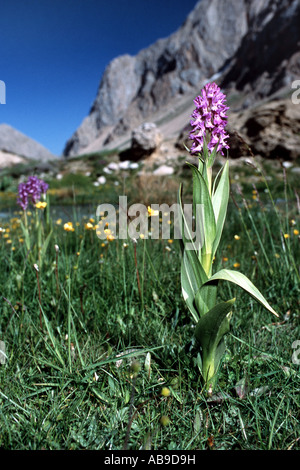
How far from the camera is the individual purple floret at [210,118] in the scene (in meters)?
0.85

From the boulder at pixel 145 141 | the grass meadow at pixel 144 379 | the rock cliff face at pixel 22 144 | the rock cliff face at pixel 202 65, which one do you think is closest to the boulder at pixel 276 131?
the boulder at pixel 145 141

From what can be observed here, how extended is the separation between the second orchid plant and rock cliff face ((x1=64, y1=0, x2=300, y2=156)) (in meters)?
35.5

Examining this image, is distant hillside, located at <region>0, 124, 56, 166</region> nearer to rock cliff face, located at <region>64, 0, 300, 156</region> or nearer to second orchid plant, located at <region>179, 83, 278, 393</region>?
rock cliff face, located at <region>64, 0, 300, 156</region>

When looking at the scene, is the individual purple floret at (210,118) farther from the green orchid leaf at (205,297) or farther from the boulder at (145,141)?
the boulder at (145,141)

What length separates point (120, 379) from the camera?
3.26 ft

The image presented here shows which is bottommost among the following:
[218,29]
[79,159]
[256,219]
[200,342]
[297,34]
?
[200,342]

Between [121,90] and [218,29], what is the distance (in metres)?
28.6

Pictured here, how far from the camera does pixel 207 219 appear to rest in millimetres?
857

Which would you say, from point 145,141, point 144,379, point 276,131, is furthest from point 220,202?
point 145,141

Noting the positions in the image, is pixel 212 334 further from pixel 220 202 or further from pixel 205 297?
pixel 220 202

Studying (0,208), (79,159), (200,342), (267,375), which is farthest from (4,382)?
(79,159)

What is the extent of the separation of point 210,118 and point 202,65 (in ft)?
248

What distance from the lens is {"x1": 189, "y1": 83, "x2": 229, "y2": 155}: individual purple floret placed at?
33.7 inches
